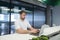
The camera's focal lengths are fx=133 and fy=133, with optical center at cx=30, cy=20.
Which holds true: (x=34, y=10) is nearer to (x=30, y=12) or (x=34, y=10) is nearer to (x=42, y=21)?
(x=30, y=12)

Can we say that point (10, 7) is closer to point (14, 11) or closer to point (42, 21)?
point (14, 11)

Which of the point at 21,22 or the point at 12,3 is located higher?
the point at 12,3

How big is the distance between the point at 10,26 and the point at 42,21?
3856 mm

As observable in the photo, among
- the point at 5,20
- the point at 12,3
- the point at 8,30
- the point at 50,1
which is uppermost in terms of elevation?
the point at 12,3

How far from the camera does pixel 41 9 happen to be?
27.7 feet

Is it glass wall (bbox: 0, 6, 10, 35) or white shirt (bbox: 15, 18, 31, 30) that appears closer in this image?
white shirt (bbox: 15, 18, 31, 30)

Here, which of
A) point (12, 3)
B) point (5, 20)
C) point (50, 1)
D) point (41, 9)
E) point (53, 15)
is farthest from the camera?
point (53, 15)

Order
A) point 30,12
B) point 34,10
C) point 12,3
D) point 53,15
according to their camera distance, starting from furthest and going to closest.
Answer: point 53,15, point 34,10, point 30,12, point 12,3

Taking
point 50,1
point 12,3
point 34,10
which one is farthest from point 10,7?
point 50,1

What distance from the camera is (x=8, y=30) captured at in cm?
489

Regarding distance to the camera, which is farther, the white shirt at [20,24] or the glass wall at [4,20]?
the glass wall at [4,20]

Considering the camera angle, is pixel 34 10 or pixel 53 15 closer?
pixel 34 10

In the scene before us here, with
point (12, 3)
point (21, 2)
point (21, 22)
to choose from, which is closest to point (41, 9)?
point (21, 2)

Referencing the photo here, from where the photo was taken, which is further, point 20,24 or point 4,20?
point 4,20
